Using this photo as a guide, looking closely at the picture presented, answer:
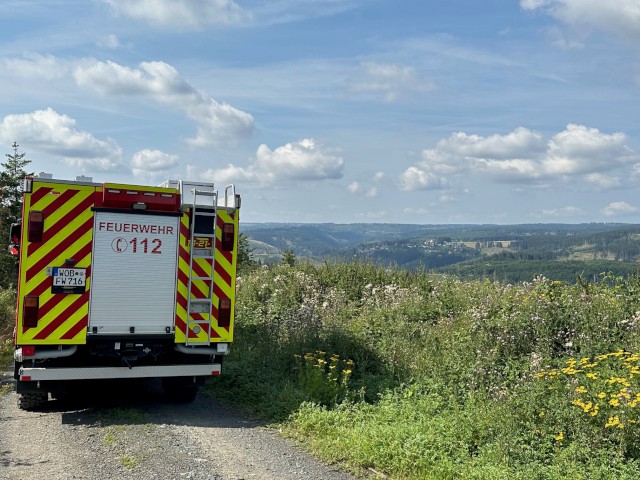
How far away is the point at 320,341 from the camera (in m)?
11.1

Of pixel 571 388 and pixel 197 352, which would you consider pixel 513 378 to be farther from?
pixel 197 352

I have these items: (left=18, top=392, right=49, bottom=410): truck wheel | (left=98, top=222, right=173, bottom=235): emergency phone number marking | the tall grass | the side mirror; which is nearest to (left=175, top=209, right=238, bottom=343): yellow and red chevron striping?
(left=98, top=222, right=173, bottom=235): emergency phone number marking

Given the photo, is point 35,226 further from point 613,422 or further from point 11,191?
point 11,191

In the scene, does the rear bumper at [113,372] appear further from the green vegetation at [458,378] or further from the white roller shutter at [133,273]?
the green vegetation at [458,378]

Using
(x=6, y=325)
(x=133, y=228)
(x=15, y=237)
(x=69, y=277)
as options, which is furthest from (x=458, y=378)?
(x=6, y=325)

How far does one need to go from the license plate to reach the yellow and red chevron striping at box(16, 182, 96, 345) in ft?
0.19

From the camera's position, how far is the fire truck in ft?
26.8

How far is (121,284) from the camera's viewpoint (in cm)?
855

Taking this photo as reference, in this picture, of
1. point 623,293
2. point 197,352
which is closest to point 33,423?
point 197,352

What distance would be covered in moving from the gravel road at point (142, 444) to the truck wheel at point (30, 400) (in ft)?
0.41

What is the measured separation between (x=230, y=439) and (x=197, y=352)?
1.79 metres

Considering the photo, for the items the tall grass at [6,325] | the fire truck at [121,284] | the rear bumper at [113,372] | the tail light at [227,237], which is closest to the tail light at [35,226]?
the fire truck at [121,284]

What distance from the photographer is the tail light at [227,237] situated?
9.11 m

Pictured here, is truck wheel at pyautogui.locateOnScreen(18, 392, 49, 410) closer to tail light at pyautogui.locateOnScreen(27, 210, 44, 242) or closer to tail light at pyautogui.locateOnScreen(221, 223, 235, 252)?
tail light at pyautogui.locateOnScreen(27, 210, 44, 242)
